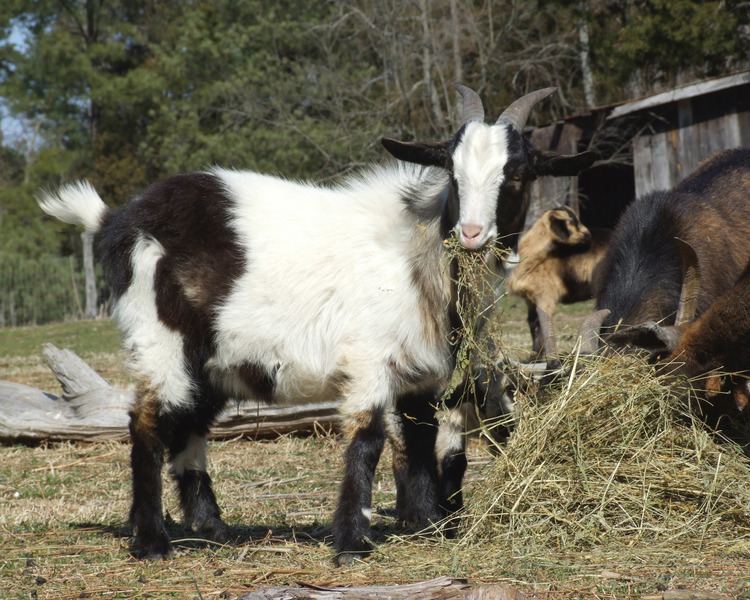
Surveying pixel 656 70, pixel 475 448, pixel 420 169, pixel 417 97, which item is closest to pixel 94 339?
pixel 417 97

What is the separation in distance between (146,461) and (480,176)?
231 cm

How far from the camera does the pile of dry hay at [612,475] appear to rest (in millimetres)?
4934

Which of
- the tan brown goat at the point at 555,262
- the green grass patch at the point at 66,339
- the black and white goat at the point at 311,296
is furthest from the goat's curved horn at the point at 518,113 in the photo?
the green grass patch at the point at 66,339

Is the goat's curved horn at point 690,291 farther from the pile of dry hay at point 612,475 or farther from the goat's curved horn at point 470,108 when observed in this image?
the goat's curved horn at point 470,108

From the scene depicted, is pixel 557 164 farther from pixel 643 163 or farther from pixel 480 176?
pixel 643 163

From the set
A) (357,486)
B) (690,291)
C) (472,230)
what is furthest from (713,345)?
(357,486)

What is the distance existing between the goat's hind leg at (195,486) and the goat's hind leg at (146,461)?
353mm

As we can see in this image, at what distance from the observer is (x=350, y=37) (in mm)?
26938

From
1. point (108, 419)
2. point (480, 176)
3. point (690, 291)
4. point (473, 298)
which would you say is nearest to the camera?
point (480, 176)

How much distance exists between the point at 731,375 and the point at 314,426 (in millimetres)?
4125

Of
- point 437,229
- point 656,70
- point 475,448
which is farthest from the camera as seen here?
point 656,70

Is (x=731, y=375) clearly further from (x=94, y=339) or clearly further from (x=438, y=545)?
(x=94, y=339)

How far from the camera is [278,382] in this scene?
5.54m

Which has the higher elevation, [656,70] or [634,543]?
[656,70]
